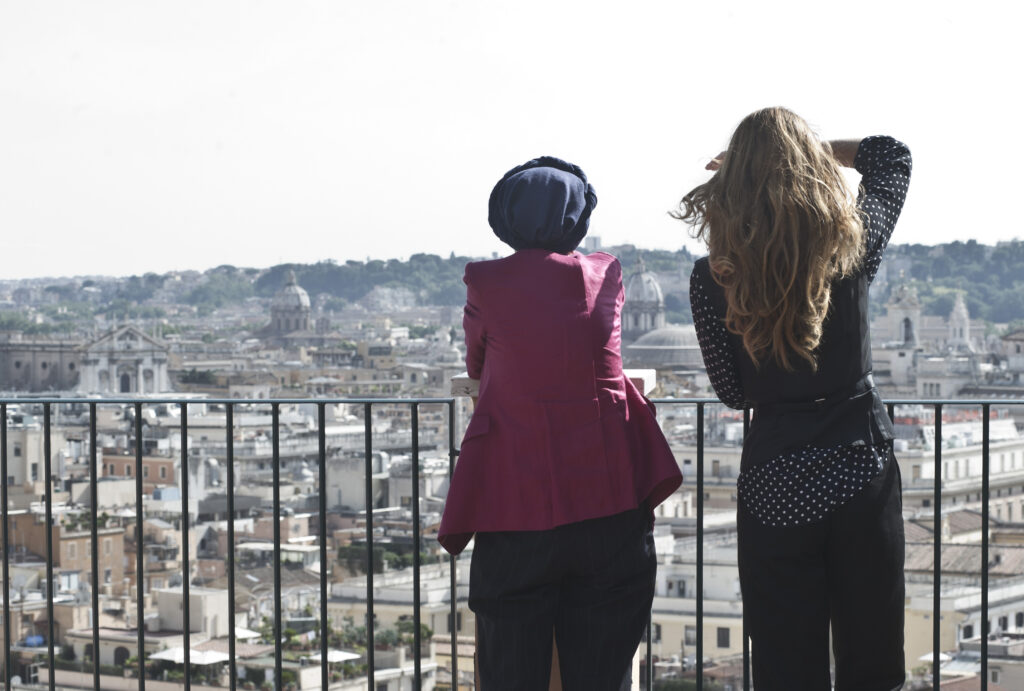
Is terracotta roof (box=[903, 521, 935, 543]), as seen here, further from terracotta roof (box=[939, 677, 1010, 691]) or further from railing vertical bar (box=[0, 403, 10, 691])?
railing vertical bar (box=[0, 403, 10, 691])

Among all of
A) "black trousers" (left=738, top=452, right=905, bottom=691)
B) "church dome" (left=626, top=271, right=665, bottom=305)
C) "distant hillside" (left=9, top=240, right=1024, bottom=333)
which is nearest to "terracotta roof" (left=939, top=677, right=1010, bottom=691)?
"black trousers" (left=738, top=452, right=905, bottom=691)

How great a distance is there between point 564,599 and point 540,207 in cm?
48

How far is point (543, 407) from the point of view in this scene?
65.1 inches

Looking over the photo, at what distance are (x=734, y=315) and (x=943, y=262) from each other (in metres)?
83.6

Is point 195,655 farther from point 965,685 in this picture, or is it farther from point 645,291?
point 645,291

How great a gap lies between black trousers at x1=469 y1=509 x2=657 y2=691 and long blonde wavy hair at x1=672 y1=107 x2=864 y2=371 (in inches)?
12.1

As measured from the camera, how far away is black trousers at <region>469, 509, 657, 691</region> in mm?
1676

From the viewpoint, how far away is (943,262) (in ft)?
267

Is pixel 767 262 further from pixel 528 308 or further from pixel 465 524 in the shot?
pixel 465 524

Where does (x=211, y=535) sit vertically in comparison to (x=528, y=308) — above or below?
below

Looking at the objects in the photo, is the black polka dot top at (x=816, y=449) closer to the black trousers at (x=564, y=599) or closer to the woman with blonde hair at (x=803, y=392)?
the woman with blonde hair at (x=803, y=392)

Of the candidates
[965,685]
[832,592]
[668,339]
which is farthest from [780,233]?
[668,339]

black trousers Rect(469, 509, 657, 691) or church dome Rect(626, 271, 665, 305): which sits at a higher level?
church dome Rect(626, 271, 665, 305)

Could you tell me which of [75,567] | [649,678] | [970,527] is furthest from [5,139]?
[649,678]
